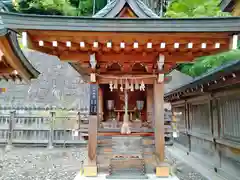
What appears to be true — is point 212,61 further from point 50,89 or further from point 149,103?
point 50,89

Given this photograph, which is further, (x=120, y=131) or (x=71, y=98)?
(x=71, y=98)

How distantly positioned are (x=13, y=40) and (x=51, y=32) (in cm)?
220

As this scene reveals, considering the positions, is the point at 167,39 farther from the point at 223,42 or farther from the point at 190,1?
the point at 190,1

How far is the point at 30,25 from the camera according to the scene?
374cm

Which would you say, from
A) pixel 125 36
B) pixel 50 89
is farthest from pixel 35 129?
pixel 125 36

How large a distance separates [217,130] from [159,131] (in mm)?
2777

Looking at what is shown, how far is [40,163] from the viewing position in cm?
856

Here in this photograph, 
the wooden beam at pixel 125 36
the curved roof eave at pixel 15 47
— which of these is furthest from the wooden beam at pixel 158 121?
the curved roof eave at pixel 15 47

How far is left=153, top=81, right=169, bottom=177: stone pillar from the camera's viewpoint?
14.9 ft

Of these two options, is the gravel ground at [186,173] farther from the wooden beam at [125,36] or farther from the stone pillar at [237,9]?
the stone pillar at [237,9]

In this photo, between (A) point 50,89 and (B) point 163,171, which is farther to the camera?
(A) point 50,89

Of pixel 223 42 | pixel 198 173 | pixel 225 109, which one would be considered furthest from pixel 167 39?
pixel 198 173

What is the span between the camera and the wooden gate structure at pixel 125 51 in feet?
12.6

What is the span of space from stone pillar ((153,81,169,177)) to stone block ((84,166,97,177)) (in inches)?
52.1
